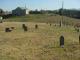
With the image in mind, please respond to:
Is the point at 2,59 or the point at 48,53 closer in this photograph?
the point at 2,59

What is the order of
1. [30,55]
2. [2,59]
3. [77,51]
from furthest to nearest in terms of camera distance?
[77,51] → [30,55] → [2,59]

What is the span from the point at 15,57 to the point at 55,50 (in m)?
4.77

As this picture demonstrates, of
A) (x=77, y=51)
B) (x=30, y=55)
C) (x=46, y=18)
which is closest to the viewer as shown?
(x=30, y=55)

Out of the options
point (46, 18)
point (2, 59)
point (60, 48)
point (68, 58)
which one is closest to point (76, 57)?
point (68, 58)

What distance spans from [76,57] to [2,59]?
5890mm

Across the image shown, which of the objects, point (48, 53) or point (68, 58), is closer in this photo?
point (68, 58)

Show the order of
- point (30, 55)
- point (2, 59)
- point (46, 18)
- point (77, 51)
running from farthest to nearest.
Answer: point (46, 18) < point (77, 51) < point (30, 55) < point (2, 59)

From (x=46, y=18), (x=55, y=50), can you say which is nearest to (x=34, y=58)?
(x=55, y=50)

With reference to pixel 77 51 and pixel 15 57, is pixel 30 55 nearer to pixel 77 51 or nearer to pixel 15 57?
pixel 15 57

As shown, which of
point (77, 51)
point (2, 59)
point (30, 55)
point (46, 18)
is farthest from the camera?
point (46, 18)

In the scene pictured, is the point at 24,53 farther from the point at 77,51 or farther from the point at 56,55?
the point at 77,51

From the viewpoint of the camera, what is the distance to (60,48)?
930 inches

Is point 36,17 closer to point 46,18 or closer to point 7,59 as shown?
point 46,18

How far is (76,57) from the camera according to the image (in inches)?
765
